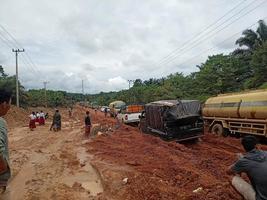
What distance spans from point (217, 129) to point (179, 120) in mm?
6102

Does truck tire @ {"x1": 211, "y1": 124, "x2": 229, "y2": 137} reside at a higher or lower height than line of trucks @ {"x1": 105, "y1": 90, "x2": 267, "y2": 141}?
lower

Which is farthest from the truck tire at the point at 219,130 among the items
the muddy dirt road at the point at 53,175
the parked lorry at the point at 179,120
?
the muddy dirt road at the point at 53,175

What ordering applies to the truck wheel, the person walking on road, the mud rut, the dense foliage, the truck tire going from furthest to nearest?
1. the dense foliage
2. the person walking on road
3. the truck wheel
4. the truck tire
5. the mud rut

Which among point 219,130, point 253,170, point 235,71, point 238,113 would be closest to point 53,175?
point 253,170

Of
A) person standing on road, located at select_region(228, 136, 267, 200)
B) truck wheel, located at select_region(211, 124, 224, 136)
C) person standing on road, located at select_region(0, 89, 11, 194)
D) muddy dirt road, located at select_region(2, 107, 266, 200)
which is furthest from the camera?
truck wheel, located at select_region(211, 124, 224, 136)

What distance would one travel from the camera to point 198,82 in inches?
1996

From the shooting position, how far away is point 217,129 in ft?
77.6

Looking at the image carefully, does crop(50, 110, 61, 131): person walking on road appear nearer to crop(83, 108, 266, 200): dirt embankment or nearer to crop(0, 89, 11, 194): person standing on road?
crop(83, 108, 266, 200): dirt embankment

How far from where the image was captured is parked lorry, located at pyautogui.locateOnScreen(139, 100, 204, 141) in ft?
60.5

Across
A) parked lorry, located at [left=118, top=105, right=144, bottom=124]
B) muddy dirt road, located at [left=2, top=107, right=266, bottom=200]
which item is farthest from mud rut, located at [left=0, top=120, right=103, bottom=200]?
parked lorry, located at [left=118, top=105, right=144, bottom=124]

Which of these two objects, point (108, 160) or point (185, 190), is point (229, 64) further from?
point (185, 190)

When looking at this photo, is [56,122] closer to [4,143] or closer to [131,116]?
[131,116]

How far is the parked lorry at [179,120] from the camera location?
18.4m

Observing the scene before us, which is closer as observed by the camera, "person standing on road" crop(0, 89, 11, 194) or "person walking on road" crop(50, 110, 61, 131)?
"person standing on road" crop(0, 89, 11, 194)
